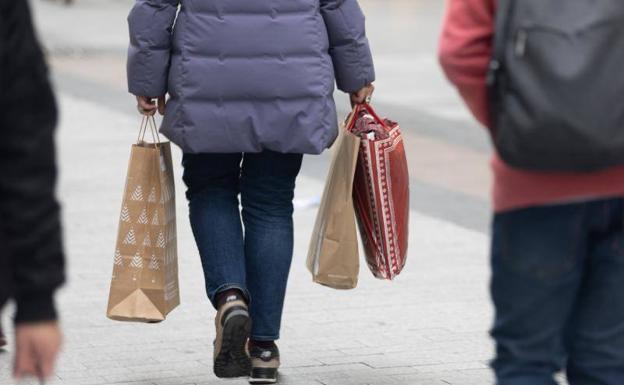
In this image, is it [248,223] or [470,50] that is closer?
[470,50]

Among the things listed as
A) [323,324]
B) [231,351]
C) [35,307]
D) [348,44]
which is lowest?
[323,324]

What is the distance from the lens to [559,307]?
318 cm

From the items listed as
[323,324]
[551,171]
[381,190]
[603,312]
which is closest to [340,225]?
[381,190]

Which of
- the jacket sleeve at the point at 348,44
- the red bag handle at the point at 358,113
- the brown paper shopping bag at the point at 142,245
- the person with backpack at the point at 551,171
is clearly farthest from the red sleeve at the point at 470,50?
the brown paper shopping bag at the point at 142,245

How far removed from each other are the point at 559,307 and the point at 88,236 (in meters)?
4.70

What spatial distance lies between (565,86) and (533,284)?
0.43 metres

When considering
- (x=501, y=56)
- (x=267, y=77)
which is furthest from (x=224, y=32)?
(x=501, y=56)

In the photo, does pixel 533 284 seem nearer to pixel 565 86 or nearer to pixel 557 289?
pixel 557 289

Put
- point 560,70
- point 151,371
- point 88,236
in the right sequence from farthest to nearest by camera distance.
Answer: point 88,236
point 151,371
point 560,70

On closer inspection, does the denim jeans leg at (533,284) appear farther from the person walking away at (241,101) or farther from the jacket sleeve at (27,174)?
the person walking away at (241,101)

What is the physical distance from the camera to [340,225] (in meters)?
4.96

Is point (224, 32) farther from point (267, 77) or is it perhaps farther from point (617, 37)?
point (617, 37)

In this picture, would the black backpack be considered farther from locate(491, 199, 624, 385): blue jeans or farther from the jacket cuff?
the jacket cuff

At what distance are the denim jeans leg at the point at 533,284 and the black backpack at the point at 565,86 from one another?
165 millimetres
